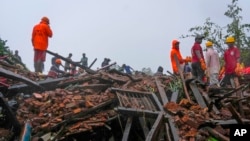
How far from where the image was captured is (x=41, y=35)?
486 inches

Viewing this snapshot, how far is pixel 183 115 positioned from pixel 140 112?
863 mm

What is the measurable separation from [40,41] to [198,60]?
194 inches

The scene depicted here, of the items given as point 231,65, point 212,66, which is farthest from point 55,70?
point 231,65

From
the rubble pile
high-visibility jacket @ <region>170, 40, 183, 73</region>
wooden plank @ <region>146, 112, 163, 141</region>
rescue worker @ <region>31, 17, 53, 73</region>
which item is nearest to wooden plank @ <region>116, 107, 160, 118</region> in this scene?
the rubble pile

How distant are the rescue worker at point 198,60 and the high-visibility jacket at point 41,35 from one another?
461 cm

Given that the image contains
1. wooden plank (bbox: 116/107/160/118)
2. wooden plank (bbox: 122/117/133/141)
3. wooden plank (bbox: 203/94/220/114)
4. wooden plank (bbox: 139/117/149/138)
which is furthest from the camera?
wooden plank (bbox: 203/94/220/114)

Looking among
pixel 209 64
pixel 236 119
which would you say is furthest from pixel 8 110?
Answer: pixel 209 64

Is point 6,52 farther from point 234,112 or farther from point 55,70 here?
point 234,112

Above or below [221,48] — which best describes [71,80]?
below

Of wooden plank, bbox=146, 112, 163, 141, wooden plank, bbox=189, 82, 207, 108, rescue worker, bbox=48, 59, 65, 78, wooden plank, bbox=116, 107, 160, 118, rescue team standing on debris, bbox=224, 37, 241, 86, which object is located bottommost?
wooden plank, bbox=146, 112, 163, 141

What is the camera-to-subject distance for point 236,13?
25.0 m

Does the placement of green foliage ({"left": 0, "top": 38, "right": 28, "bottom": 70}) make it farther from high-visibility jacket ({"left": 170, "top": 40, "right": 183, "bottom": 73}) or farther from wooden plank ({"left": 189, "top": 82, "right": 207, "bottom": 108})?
wooden plank ({"left": 189, "top": 82, "right": 207, "bottom": 108})

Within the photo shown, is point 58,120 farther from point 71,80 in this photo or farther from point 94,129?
point 71,80

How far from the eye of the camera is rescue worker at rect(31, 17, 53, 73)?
12.2m
